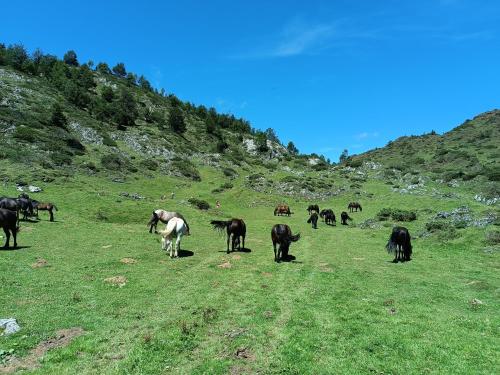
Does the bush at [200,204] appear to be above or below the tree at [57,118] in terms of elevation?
below

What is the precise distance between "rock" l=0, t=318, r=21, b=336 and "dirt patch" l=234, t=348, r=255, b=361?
6.99 metres

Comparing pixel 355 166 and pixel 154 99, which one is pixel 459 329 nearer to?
pixel 355 166

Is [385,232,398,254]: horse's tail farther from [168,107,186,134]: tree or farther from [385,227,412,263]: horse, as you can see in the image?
[168,107,186,134]: tree

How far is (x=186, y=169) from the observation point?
8069cm

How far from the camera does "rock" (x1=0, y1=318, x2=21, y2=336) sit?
1172 centimetres

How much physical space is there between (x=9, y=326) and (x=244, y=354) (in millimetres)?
7510

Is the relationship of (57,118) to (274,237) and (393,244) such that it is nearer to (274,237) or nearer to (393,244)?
(274,237)

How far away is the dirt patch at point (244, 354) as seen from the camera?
10.7 meters

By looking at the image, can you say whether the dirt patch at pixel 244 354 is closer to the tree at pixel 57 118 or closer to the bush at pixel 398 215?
the bush at pixel 398 215

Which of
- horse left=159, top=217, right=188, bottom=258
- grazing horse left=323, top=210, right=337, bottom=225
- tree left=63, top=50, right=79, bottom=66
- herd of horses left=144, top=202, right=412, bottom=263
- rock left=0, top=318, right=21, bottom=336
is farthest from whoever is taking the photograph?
tree left=63, top=50, right=79, bottom=66

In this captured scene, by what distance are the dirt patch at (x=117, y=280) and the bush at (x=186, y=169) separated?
6085 cm

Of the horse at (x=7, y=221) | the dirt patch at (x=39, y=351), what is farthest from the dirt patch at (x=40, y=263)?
the dirt patch at (x=39, y=351)

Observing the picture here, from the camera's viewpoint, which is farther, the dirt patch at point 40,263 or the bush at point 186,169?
the bush at point 186,169

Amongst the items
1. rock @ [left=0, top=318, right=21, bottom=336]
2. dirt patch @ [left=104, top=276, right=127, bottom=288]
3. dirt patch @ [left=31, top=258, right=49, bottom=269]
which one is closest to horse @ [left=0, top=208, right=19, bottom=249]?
dirt patch @ [left=31, top=258, right=49, bottom=269]
